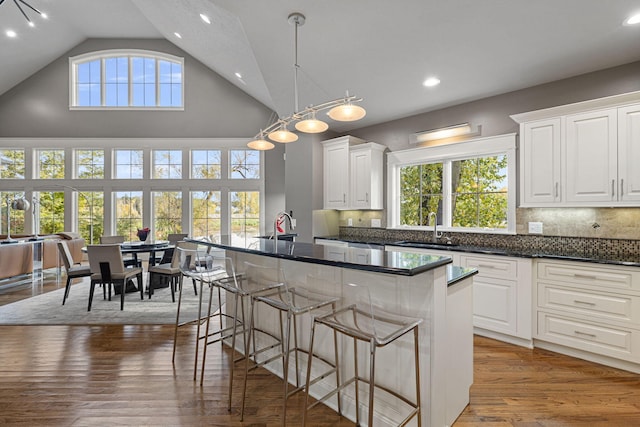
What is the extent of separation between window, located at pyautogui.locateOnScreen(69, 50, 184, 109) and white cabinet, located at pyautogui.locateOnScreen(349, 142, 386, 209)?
546 cm

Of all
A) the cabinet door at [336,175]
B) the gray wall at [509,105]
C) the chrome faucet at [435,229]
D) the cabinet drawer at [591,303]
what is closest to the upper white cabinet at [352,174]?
the cabinet door at [336,175]

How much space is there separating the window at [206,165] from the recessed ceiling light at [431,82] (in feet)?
18.9

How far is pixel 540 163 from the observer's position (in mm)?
3078

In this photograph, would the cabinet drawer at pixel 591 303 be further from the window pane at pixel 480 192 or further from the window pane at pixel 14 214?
the window pane at pixel 14 214

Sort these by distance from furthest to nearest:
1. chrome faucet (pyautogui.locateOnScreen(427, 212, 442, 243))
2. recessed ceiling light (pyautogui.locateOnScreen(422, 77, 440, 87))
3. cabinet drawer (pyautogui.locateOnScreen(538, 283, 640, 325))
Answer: chrome faucet (pyautogui.locateOnScreen(427, 212, 442, 243)), recessed ceiling light (pyautogui.locateOnScreen(422, 77, 440, 87)), cabinet drawer (pyautogui.locateOnScreen(538, 283, 640, 325))

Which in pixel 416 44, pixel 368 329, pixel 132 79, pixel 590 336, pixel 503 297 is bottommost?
pixel 590 336

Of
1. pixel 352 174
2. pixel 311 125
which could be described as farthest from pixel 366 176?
pixel 311 125

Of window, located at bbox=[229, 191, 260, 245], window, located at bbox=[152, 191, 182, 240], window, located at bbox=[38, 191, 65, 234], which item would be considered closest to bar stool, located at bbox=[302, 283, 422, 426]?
window, located at bbox=[229, 191, 260, 245]

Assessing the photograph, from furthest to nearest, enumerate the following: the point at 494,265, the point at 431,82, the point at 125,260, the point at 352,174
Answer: the point at 125,260, the point at 352,174, the point at 431,82, the point at 494,265

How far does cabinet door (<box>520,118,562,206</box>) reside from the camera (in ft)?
9.79

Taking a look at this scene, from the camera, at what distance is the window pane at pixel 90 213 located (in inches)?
307

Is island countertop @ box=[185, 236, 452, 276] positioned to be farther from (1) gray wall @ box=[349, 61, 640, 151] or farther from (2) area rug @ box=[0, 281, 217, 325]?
(1) gray wall @ box=[349, 61, 640, 151]

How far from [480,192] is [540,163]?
812mm

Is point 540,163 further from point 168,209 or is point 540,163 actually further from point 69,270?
point 168,209
